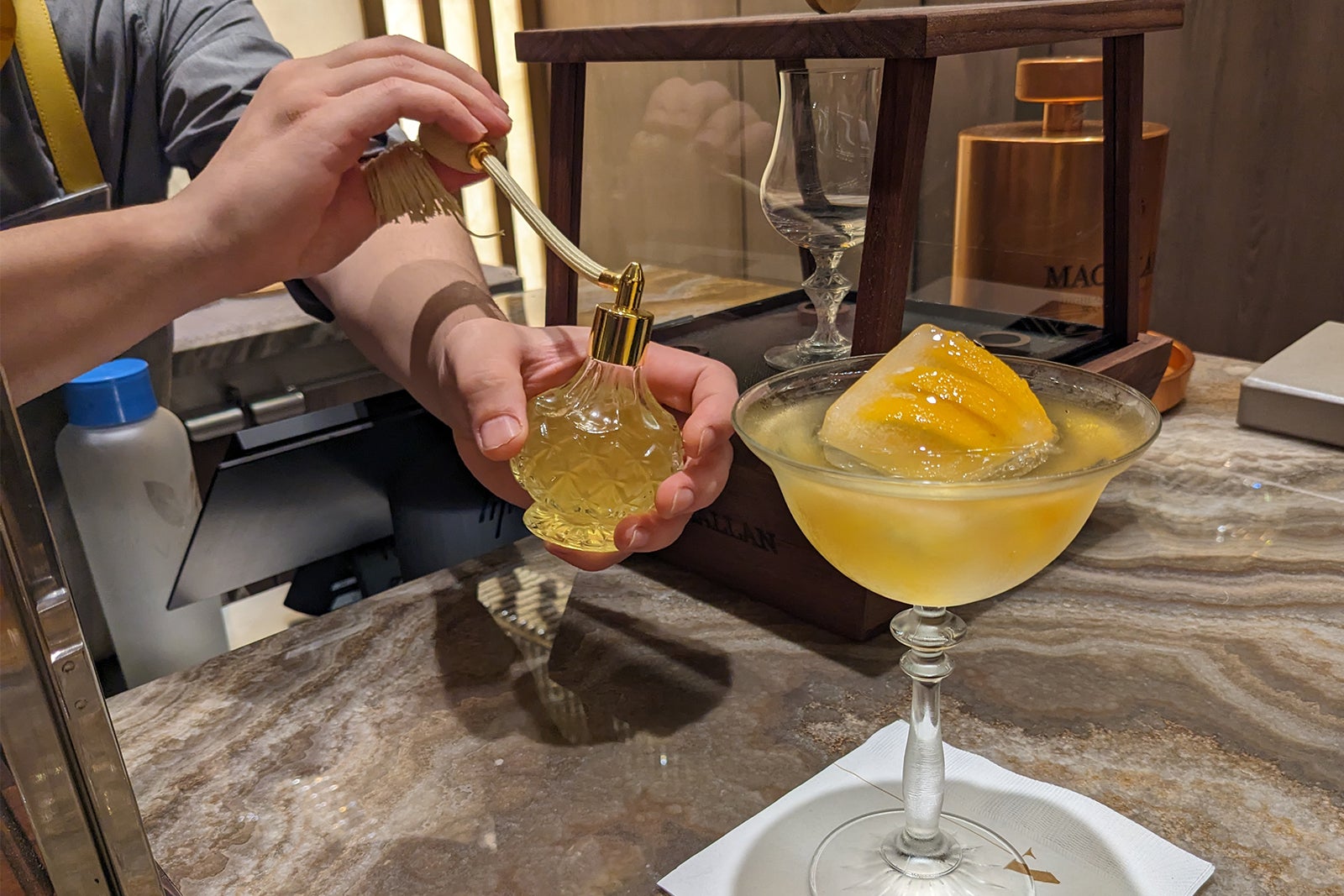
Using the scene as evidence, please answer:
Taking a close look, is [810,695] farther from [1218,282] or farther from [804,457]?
[1218,282]

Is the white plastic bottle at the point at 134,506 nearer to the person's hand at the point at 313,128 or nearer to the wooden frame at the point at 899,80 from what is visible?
the person's hand at the point at 313,128

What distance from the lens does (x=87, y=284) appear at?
72 cm

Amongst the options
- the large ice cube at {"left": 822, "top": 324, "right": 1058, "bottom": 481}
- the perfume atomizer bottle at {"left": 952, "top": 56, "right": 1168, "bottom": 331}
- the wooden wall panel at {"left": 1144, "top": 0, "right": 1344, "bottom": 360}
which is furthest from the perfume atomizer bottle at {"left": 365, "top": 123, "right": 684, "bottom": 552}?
the wooden wall panel at {"left": 1144, "top": 0, "right": 1344, "bottom": 360}

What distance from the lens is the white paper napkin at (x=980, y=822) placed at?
537mm

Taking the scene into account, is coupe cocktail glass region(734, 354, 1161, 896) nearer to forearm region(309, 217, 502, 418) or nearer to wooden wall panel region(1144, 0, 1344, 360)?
forearm region(309, 217, 502, 418)

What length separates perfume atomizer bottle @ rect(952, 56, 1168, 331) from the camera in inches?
35.7

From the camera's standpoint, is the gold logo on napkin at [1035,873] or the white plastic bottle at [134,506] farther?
the white plastic bottle at [134,506]

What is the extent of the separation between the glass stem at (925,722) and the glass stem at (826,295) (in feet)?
1.08

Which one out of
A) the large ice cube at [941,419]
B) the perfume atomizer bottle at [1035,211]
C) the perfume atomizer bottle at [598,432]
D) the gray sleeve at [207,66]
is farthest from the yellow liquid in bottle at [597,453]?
the gray sleeve at [207,66]

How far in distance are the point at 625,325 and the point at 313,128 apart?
0.29 metres

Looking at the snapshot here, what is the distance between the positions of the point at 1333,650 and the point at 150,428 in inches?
42.4

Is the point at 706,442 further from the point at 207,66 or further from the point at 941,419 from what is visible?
the point at 207,66

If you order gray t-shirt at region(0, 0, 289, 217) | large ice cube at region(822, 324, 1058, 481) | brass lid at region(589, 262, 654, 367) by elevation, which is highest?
gray t-shirt at region(0, 0, 289, 217)

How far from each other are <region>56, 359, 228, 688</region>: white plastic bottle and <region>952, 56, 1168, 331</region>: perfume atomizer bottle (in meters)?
0.81
